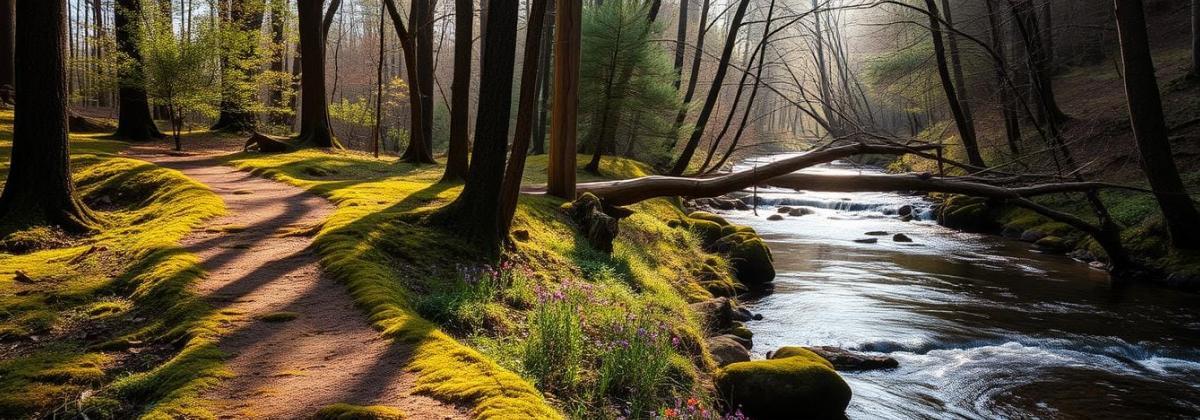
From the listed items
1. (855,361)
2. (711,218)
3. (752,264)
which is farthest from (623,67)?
(855,361)

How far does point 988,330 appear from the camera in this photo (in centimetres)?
1005

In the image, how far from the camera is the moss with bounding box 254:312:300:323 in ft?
17.3

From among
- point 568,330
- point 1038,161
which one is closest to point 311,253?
point 568,330

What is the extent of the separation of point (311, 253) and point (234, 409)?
3.44 meters

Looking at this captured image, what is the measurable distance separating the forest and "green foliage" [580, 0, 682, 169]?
0.11 metres

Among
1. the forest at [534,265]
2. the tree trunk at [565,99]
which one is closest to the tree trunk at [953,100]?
the forest at [534,265]

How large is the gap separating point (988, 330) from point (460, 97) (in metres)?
8.86

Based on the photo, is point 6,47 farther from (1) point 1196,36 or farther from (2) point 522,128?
(1) point 1196,36

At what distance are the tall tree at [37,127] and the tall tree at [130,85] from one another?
947cm

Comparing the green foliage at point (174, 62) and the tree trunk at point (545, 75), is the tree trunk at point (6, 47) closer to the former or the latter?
the green foliage at point (174, 62)

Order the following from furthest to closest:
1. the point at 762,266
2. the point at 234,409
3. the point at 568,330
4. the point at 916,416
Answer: the point at 762,266, the point at 916,416, the point at 568,330, the point at 234,409

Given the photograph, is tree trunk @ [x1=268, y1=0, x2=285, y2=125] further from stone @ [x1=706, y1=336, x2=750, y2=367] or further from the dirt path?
stone @ [x1=706, y1=336, x2=750, y2=367]

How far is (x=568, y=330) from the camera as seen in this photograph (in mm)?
5168

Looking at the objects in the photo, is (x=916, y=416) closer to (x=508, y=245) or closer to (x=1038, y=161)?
(x=508, y=245)
